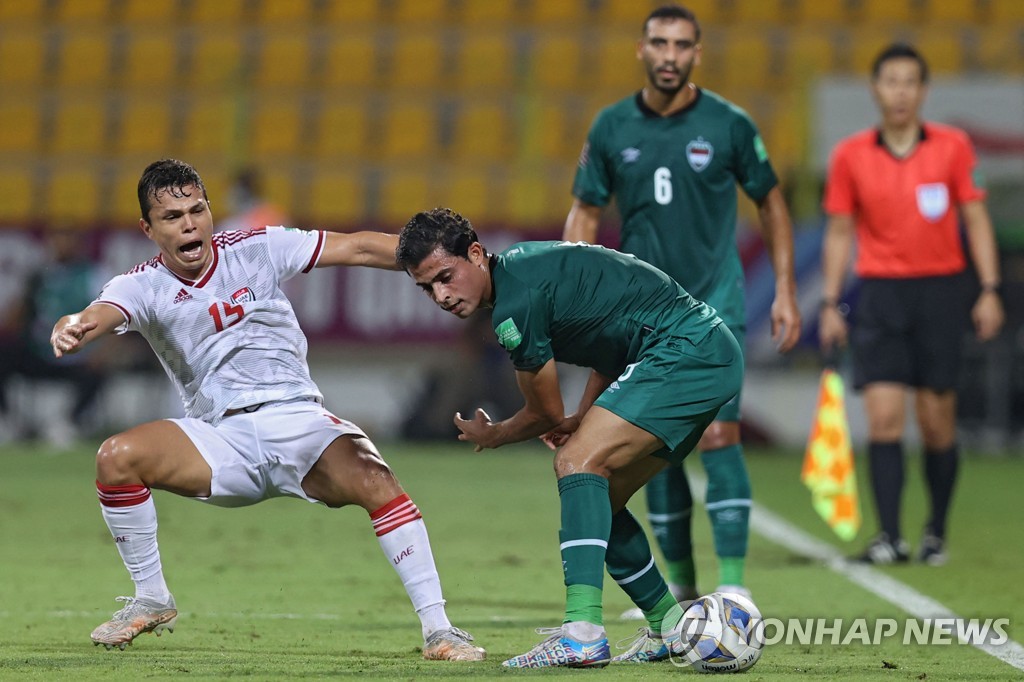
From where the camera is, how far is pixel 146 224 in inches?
199

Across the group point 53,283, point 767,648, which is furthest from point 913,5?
point 767,648

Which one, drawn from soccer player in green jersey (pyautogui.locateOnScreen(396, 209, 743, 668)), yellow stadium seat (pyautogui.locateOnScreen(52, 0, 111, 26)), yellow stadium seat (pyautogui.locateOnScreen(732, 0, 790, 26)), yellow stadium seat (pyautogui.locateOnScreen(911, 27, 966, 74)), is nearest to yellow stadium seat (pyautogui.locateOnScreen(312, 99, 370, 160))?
yellow stadium seat (pyautogui.locateOnScreen(52, 0, 111, 26))

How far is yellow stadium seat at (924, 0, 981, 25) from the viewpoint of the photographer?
16891 millimetres

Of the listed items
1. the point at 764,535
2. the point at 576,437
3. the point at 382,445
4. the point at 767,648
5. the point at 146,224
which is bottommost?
the point at 382,445

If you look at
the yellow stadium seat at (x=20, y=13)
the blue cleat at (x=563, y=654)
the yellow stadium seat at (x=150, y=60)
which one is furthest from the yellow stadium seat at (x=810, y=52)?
the blue cleat at (x=563, y=654)

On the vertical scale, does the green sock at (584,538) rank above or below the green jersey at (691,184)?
below

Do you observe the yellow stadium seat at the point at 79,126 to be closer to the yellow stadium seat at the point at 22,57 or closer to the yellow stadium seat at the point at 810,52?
the yellow stadium seat at the point at 22,57

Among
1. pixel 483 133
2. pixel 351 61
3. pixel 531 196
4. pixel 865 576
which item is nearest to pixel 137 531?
pixel 865 576

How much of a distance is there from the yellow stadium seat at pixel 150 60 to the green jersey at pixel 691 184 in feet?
37.7

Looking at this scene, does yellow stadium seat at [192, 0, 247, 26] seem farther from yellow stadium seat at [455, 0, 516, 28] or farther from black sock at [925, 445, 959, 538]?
black sock at [925, 445, 959, 538]

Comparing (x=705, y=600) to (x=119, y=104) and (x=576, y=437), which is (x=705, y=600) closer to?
(x=576, y=437)

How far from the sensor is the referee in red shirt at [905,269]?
24.7ft

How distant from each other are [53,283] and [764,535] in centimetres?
750

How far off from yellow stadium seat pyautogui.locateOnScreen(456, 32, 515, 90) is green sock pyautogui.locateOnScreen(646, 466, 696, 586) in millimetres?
10978
